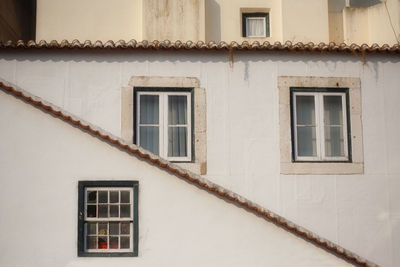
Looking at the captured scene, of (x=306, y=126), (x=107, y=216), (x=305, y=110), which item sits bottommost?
(x=107, y=216)

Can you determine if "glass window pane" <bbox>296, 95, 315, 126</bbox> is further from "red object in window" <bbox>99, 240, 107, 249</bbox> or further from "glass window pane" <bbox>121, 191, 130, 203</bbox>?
"red object in window" <bbox>99, 240, 107, 249</bbox>

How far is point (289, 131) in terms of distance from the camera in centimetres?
1016

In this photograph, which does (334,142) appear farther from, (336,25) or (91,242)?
(91,242)

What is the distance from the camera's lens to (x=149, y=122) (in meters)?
10.3

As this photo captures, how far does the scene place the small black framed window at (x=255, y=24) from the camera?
531 inches

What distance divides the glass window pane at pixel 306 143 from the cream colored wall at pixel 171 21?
3.82m

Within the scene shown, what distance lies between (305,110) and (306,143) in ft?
2.28

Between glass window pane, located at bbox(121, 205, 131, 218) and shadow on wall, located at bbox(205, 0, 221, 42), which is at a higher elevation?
shadow on wall, located at bbox(205, 0, 221, 42)

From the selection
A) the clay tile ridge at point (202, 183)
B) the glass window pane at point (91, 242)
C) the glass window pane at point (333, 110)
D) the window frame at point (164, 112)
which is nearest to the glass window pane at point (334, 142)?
the glass window pane at point (333, 110)

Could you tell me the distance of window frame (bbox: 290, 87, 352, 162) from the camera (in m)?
10.2

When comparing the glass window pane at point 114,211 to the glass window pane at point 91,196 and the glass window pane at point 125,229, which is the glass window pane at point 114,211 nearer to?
the glass window pane at point 125,229

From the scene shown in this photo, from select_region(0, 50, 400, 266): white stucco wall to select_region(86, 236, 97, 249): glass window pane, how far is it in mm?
2690

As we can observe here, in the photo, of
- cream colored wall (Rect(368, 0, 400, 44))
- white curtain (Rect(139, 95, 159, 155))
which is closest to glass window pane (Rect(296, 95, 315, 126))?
white curtain (Rect(139, 95, 159, 155))

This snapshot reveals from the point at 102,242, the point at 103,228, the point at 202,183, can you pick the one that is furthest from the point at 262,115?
the point at 102,242
